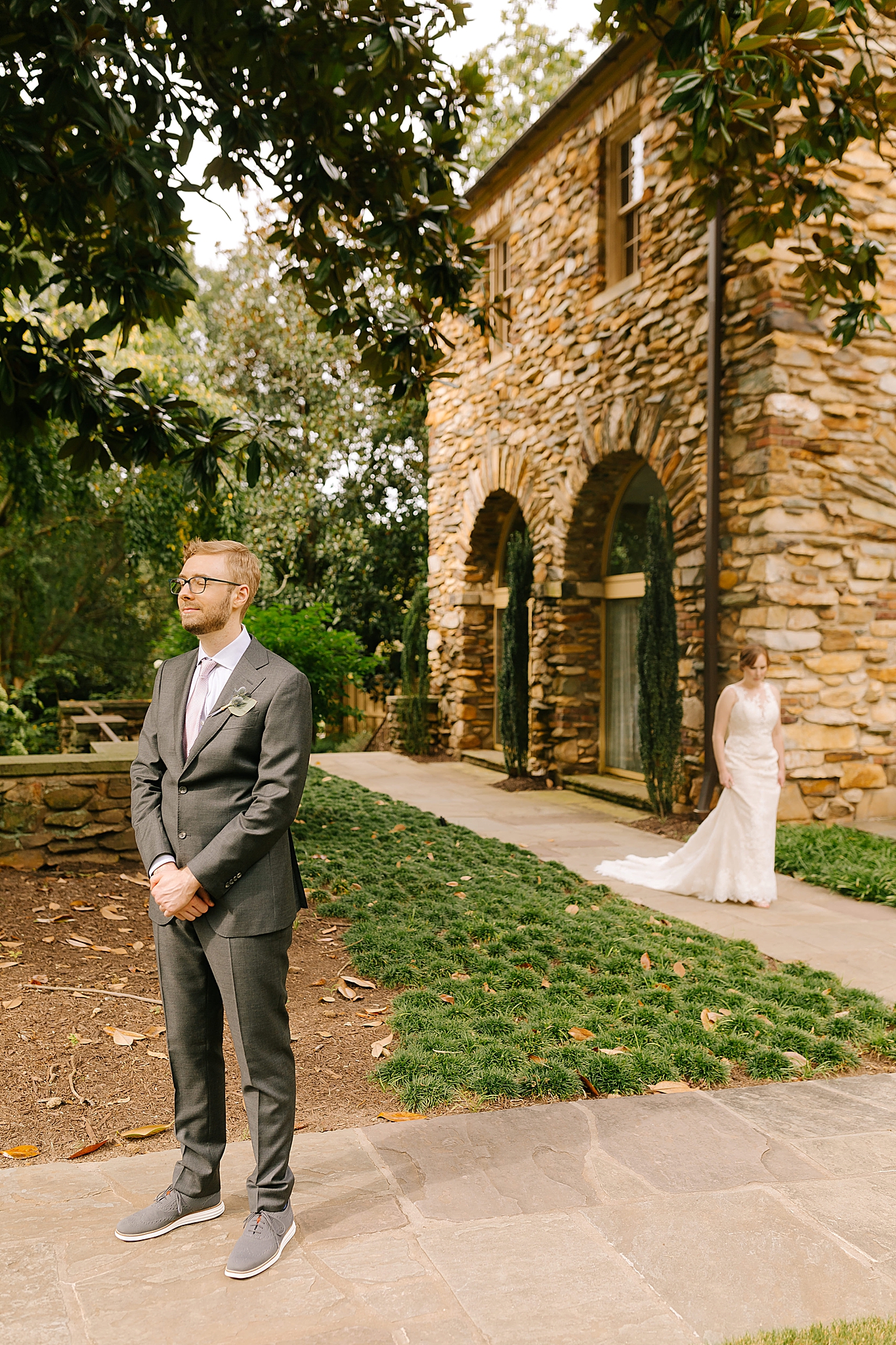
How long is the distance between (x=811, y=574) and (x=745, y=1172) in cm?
600

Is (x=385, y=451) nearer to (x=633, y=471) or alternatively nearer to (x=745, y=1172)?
(x=633, y=471)

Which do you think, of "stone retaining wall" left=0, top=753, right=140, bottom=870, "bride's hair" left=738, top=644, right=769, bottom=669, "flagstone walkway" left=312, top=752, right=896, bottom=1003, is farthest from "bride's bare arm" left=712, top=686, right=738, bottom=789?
"stone retaining wall" left=0, top=753, right=140, bottom=870

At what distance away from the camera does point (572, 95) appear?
10.6 metres

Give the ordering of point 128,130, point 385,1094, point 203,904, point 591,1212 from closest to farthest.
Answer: point 203,904, point 591,1212, point 385,1094, point 128,130

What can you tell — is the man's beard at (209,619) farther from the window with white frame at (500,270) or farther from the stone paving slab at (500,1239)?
the window with white frame at (500,270)

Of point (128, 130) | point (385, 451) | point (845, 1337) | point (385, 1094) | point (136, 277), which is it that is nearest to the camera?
point (845, 1337)

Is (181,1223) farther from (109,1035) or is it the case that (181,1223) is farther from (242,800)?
(109,1035)

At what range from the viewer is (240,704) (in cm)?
248

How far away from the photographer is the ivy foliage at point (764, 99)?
176 inches

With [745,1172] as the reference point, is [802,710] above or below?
above

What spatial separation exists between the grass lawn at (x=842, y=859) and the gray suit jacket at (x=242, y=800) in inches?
196

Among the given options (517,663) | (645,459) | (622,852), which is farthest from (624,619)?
(622,852)

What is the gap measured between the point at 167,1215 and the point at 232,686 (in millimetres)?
1357

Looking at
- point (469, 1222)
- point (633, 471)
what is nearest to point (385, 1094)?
point (469, 1222)
